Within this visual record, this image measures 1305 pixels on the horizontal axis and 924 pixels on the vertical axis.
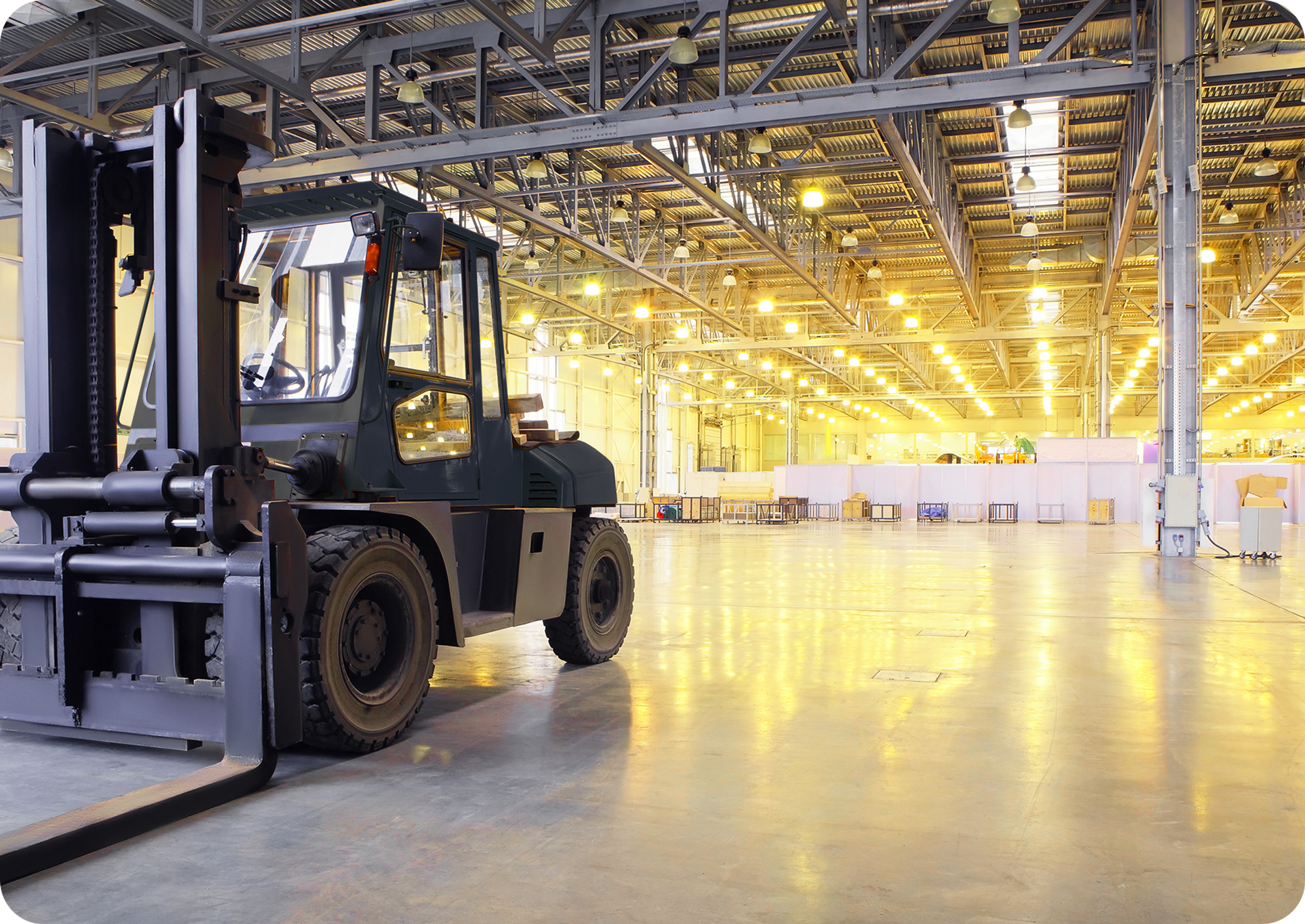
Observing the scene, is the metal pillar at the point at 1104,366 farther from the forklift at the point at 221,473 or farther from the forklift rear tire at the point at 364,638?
the forklift rear tire at the point at 364,638

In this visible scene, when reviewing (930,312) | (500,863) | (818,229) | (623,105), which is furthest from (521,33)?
(930,312)

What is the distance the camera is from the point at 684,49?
44.5ft

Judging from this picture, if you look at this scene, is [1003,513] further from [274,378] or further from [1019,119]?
[274,378]

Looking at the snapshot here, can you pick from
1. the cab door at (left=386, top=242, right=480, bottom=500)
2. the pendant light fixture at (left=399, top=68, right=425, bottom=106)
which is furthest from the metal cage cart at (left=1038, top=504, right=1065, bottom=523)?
the cab door at (left=386, top=242, right=480, bottom=500)

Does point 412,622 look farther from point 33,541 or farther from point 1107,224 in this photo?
point 1107,224

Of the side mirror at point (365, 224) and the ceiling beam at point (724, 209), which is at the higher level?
the ceiling beam at point (724, 209)

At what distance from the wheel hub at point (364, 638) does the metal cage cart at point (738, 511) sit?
3583 centimetres

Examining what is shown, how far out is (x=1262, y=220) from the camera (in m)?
26.8

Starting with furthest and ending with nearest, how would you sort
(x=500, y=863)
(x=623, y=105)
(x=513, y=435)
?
(x=623, y=105) → (x=513, y=435) → (x=500, y=863)

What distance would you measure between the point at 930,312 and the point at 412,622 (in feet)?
120

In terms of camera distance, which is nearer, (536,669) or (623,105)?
(536,669)

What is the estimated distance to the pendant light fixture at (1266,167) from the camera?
65.4ft

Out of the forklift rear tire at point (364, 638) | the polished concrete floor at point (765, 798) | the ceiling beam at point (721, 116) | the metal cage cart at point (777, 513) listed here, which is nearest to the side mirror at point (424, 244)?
the forklift rear tire at point (364, 638)

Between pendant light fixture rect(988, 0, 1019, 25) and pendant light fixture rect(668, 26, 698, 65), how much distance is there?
12.3ft
